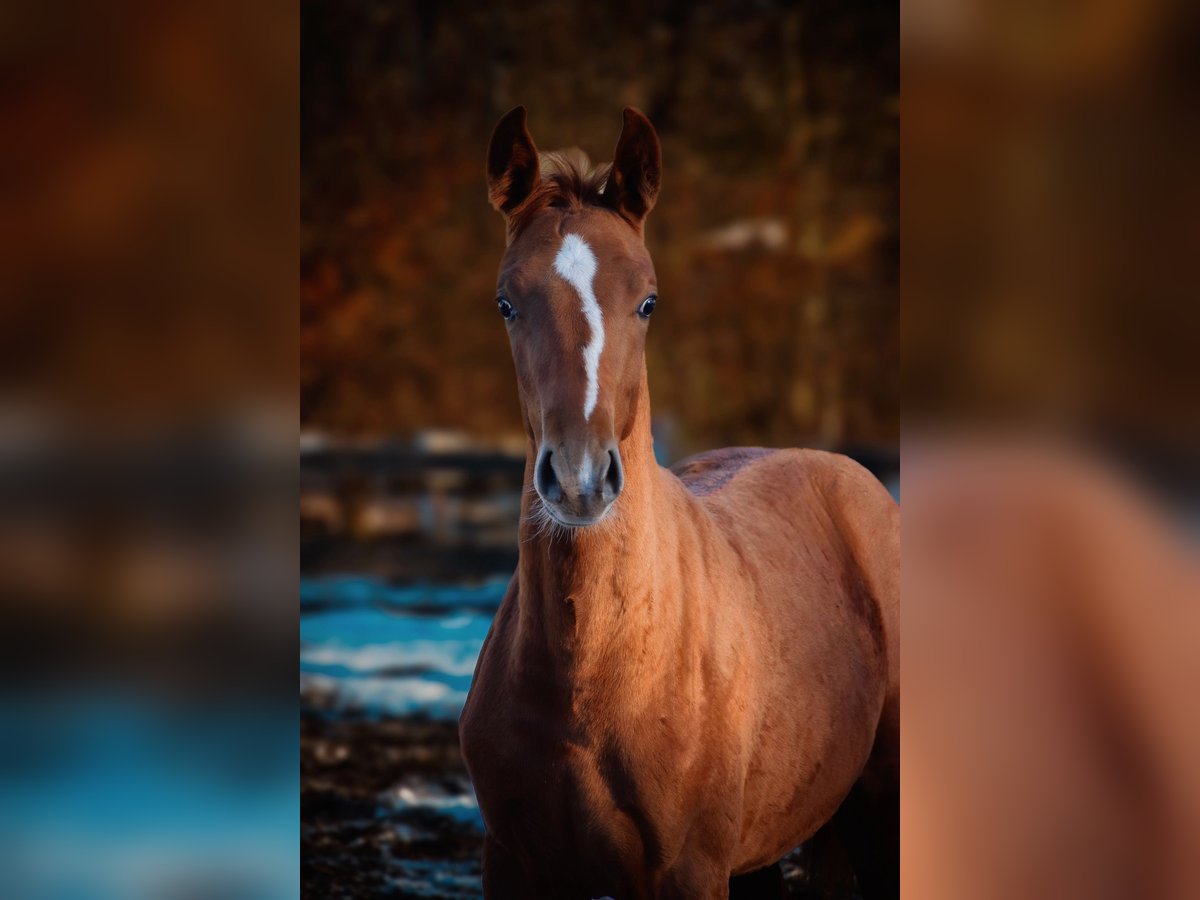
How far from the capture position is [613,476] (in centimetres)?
141

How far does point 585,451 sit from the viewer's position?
1.39 meters

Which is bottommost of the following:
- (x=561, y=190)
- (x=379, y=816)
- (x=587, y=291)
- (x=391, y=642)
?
(x=379, y=816)

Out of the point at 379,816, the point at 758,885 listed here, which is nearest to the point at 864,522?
the point at 758,885

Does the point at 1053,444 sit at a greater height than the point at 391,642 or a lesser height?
greater

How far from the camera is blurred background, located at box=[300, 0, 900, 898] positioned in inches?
82.7

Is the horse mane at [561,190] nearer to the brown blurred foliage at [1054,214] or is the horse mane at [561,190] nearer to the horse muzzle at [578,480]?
the horse muzzle at [578,480]

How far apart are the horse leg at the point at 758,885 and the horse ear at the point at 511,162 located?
1.43 m

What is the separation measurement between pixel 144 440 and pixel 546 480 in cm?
48

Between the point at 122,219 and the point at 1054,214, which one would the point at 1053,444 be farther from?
the point at 122,219

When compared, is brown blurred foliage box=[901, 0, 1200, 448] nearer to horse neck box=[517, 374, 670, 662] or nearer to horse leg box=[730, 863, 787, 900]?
horse neck box=[517, 374, 670, 662]

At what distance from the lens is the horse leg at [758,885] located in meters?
2.23

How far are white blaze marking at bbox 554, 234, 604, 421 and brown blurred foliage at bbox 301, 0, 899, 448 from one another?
2.18 feet

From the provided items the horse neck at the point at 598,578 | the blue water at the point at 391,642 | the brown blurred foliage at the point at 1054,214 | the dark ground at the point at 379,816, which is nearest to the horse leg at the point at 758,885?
the dark ground at the point at 379,816

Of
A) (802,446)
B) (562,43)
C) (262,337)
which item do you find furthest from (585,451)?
(562,43)
